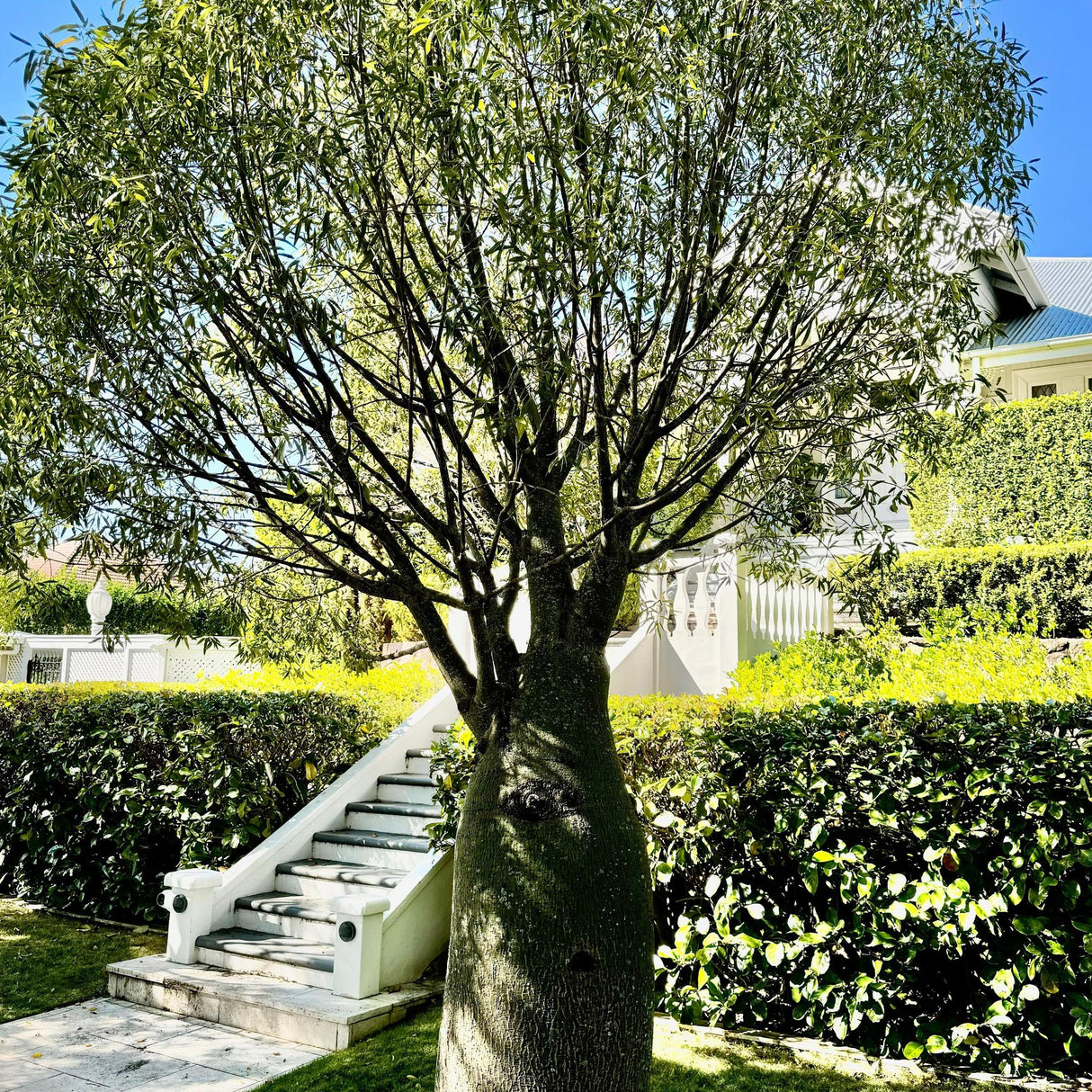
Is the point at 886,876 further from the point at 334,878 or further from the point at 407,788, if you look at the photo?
the point at 407,788

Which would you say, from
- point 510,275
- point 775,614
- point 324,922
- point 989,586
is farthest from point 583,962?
point 989,586

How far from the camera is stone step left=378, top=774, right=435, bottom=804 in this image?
8.74 meters

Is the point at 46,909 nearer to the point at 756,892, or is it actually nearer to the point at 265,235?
the point at 756,892

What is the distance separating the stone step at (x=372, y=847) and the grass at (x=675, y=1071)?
6.72ft

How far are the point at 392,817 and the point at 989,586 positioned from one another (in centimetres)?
714

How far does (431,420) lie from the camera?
4.18 metres

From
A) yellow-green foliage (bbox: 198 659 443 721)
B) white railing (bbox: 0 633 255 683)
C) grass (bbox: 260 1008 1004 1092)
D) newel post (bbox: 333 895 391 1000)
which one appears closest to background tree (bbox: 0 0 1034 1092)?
grass (bbox: 260 1008 1004 1092)

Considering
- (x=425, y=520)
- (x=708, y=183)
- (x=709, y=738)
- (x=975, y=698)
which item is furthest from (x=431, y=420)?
(x=975, y=698)

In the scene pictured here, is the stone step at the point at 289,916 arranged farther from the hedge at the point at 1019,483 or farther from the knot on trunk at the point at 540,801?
the hedge at the point at 1019,483

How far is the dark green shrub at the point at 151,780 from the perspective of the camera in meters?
8.45

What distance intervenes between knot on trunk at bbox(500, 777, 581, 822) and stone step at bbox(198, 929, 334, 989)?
3.49 meters

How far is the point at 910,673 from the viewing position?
791 centimetres

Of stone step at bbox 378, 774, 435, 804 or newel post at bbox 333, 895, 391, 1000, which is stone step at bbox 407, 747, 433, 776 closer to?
stone step at bbox 378, 774, 435, 804

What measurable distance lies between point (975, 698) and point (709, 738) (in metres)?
2.06
